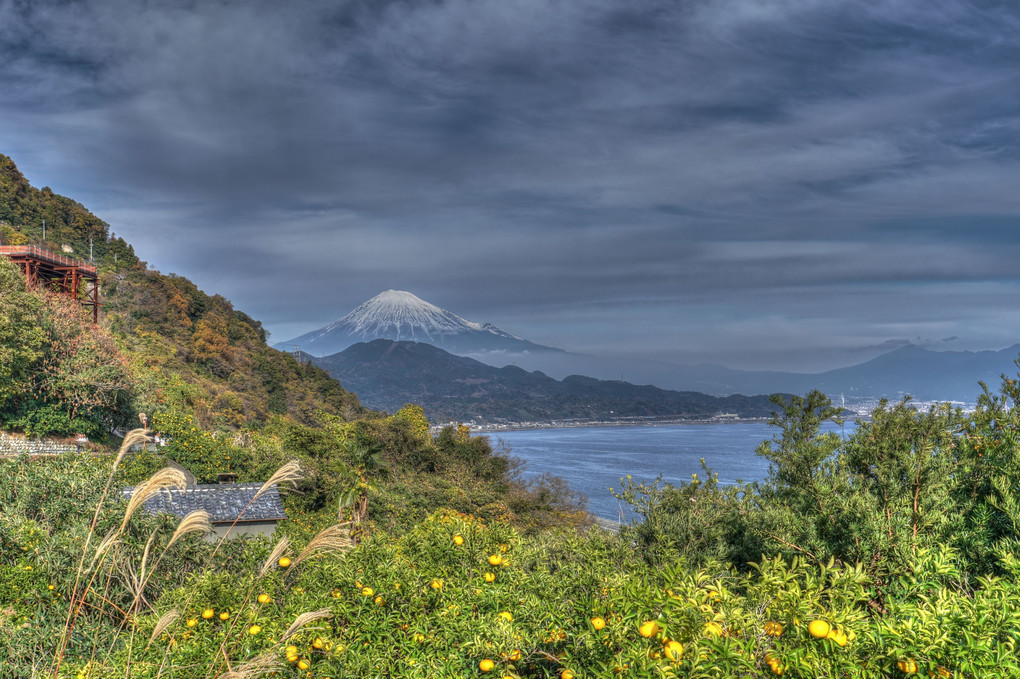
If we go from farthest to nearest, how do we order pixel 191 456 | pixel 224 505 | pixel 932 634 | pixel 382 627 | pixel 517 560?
pixel 191 456, pixel 224 505, pixel 517 560, pixel 382 627, pixel 932 634

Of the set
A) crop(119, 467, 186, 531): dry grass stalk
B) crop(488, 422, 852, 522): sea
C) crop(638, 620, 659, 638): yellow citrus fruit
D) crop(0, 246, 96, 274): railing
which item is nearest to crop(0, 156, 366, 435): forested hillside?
crop(0, 246, 96, 274): railing

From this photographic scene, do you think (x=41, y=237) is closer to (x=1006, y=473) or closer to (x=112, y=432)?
(x=112, y=432)

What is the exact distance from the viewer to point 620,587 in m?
3.31

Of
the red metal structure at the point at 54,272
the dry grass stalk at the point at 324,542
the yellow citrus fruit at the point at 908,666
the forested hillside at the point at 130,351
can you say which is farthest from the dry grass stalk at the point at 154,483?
the red metal structure at the point at 54,272

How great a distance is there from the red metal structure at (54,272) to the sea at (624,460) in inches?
1126

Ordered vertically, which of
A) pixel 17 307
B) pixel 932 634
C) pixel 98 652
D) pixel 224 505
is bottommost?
pixel 224 505

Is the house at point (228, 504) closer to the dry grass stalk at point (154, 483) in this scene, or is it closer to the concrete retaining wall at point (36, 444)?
the concrete retaining wall at point (36, 444)

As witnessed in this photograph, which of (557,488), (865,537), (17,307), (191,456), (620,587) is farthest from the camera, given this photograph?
(557,488)

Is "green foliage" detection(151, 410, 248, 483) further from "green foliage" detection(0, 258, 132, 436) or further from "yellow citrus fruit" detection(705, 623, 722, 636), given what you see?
"yellow citrus fruit" detection(705, 623, 722, 636)

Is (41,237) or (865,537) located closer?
(865,537)

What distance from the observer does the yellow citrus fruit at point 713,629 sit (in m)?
2.25

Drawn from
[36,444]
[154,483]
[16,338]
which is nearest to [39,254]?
[16,338]

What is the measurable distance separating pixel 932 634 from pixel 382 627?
113 inches

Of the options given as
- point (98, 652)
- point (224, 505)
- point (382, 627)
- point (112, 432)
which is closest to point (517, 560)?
point (382, 627)
